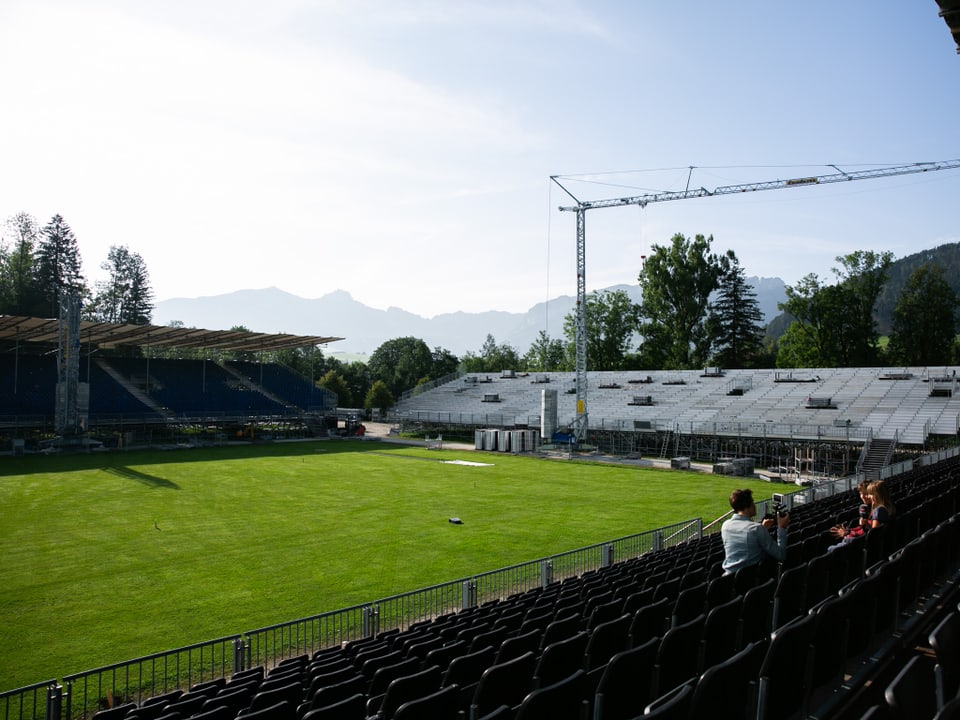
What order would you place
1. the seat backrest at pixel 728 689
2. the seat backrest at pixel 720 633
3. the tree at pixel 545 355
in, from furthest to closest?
the tree at pixel 545 355, the seat backrest at pixel 720 633, the seat backrest at pixel 728 689

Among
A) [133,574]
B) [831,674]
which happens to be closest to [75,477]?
[133,574]

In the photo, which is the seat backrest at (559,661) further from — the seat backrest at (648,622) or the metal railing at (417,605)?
the metal railing at (417,605)

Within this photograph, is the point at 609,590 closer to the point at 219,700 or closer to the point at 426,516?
the point at 219,700

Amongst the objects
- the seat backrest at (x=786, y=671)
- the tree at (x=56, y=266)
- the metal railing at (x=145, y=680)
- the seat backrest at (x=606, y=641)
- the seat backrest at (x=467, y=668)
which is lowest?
the metal railing at (x=145, y=680)

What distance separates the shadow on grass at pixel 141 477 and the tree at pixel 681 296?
5791 cm

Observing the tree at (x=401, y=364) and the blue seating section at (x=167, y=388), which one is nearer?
the blue seating section at (x=167, y=388)

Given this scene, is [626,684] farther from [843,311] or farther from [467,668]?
[843,311]

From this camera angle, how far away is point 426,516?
24.9m

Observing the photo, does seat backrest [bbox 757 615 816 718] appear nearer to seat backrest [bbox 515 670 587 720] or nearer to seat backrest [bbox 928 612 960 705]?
seat backrest [bbox 928 612 960 705]

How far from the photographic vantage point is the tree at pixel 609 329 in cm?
8338

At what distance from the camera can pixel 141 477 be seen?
1312 inches

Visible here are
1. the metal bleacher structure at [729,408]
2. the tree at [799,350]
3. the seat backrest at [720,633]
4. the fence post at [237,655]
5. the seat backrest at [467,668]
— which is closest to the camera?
Result: the seat backrest at [720,633]

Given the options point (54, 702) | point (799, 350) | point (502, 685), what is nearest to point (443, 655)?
point (502, 685)

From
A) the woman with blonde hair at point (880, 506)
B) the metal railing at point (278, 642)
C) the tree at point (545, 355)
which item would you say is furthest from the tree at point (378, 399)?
the woman with blonde hair at point (880, 506)
